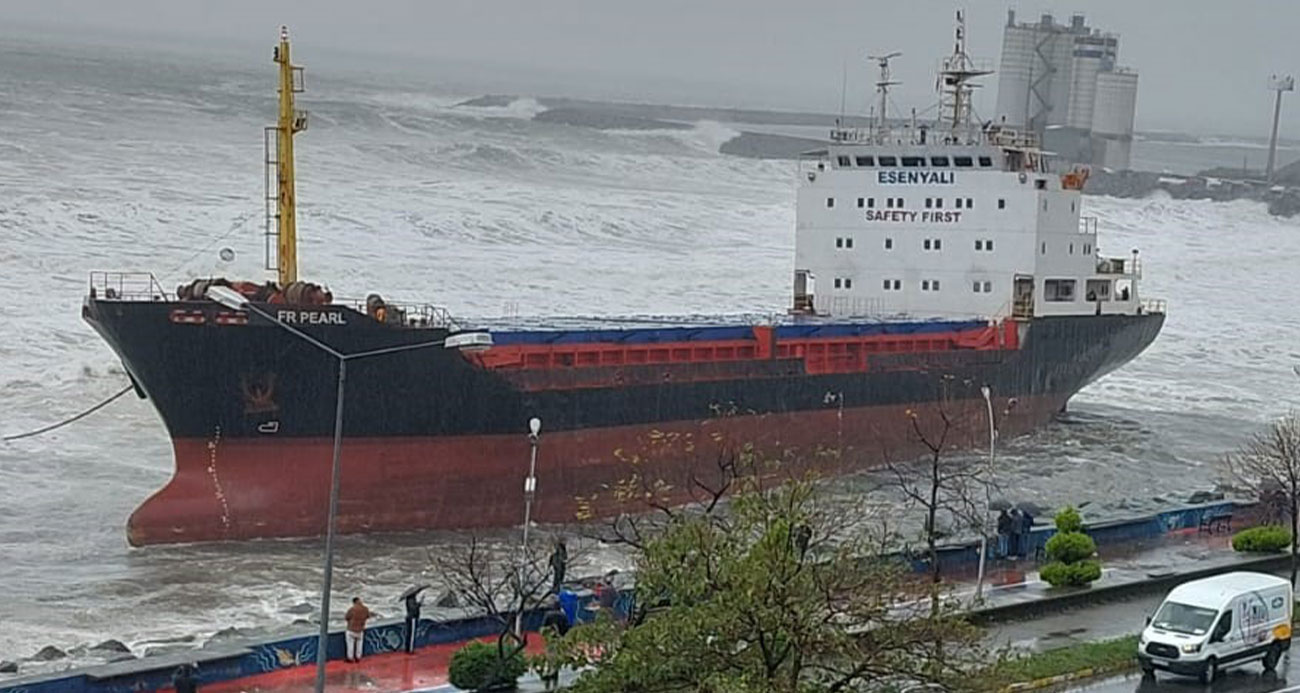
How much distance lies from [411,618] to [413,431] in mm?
7507

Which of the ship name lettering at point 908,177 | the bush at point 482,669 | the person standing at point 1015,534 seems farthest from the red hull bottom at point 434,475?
the ship name lettering at point 908,177

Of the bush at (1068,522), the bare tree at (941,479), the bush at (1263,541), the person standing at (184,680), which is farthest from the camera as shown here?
the bare tree at (941,479)

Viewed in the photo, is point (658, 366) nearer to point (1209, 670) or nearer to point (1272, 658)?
point (1272, 658)

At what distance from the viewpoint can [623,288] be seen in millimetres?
52281

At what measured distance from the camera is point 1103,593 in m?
19.0

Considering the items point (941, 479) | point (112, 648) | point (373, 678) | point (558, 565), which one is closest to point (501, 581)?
point (558, 565)

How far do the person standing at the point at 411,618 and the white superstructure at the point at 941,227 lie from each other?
2005cm

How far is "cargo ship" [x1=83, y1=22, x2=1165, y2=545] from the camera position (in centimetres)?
2138

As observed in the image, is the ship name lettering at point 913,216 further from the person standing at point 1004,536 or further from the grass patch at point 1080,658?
the grass patch at point 1080,658

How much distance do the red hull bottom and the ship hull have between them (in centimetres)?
2

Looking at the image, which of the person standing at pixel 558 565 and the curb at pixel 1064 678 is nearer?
the curb at pixel 1064 678

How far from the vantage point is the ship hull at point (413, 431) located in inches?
837

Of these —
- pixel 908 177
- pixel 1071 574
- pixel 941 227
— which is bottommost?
pixel 1071 574

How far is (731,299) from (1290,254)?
44964 millimetres
